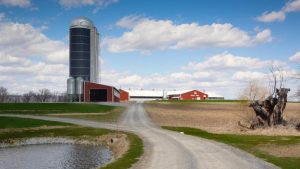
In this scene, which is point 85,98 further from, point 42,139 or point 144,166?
point 144,166

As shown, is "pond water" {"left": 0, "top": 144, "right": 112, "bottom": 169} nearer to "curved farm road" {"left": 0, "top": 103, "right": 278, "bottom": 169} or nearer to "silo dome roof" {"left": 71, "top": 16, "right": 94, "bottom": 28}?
"curved farm road" {"left": 0, "top": 103, "right": 278, "bottom": 169}

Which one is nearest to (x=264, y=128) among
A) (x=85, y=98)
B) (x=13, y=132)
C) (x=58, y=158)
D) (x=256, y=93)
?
(x=256, y=93)

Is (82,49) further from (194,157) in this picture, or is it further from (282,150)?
(194,157)

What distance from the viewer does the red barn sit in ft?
476

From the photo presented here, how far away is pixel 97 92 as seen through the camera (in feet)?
496

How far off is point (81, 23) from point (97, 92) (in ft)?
158

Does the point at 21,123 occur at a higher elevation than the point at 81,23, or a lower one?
lower

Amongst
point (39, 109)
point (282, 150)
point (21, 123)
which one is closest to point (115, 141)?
point (282, 150)

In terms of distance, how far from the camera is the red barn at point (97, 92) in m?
145

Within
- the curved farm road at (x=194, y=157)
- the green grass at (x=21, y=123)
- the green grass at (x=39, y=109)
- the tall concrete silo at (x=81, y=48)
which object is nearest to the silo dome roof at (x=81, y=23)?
the tall concrete silo at (x=81, y=48)

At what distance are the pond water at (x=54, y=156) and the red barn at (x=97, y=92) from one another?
102m

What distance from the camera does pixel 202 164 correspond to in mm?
24859

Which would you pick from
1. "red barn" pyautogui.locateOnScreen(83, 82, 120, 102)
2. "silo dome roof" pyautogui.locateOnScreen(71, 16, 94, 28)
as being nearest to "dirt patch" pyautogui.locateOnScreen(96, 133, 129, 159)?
"red barn" pyautogui.locateOnScreen(83, 82, 120, 102)

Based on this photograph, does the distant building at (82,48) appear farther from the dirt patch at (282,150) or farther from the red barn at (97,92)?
the dirt patch at (282,150)
